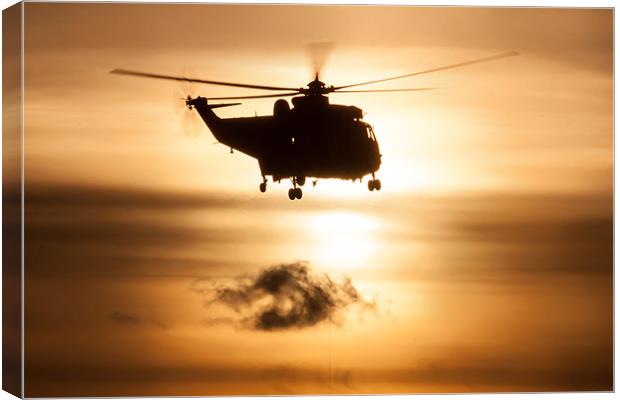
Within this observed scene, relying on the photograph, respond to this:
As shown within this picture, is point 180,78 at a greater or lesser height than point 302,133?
greater

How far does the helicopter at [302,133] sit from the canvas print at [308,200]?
31 millimetres

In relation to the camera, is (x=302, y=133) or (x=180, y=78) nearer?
(x=180, y=78)

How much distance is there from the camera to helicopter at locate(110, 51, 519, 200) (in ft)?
38.4

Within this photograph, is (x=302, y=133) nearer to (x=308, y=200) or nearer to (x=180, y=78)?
(x=308, y=200)

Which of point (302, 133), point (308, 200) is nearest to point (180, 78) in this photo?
point (302, 133)

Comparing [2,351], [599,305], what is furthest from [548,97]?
[2,351]

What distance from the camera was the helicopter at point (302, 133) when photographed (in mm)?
11691

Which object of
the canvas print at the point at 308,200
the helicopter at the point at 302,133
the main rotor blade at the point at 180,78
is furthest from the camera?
the helicopter at the point at 302,133

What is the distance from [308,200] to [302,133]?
918mm

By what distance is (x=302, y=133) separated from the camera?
12.3m

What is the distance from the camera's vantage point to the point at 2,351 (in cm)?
1186

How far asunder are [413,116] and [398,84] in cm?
36

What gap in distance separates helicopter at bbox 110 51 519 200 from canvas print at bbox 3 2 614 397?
0.03m

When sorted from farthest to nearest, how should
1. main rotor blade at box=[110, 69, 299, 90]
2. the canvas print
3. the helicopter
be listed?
the helicopter
main rotor blade at box=[110, 69, 299, 90]
the canvas print
